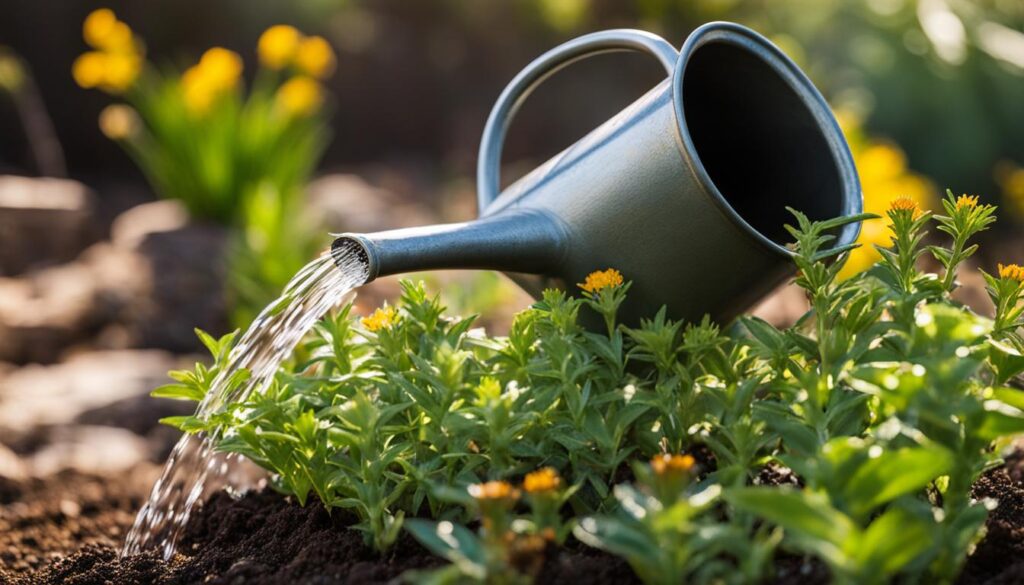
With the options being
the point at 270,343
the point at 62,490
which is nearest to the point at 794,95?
the point at 270,343

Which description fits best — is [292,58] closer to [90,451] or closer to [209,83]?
[209,83]

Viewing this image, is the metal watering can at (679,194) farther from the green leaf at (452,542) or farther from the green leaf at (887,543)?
the green leaf at (887,543)

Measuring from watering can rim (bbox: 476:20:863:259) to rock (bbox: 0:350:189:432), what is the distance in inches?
67.4

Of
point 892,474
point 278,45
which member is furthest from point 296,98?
point 892,474

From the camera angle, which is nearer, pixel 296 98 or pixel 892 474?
pixel 892 474

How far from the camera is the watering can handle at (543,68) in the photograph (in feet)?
5.85

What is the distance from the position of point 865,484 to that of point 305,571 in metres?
0.74

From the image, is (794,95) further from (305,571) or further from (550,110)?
(550,110)

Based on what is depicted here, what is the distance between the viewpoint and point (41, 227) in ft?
16.8

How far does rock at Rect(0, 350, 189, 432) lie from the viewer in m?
3.06

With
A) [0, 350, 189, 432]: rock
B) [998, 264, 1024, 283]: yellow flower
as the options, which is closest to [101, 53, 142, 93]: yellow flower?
[0, 350, 189, 432]: rock

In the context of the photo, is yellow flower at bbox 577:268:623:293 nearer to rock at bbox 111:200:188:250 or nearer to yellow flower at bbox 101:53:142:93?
rock at bbox 111:200:188:250

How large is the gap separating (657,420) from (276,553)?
0.60m

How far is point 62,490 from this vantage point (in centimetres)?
246
